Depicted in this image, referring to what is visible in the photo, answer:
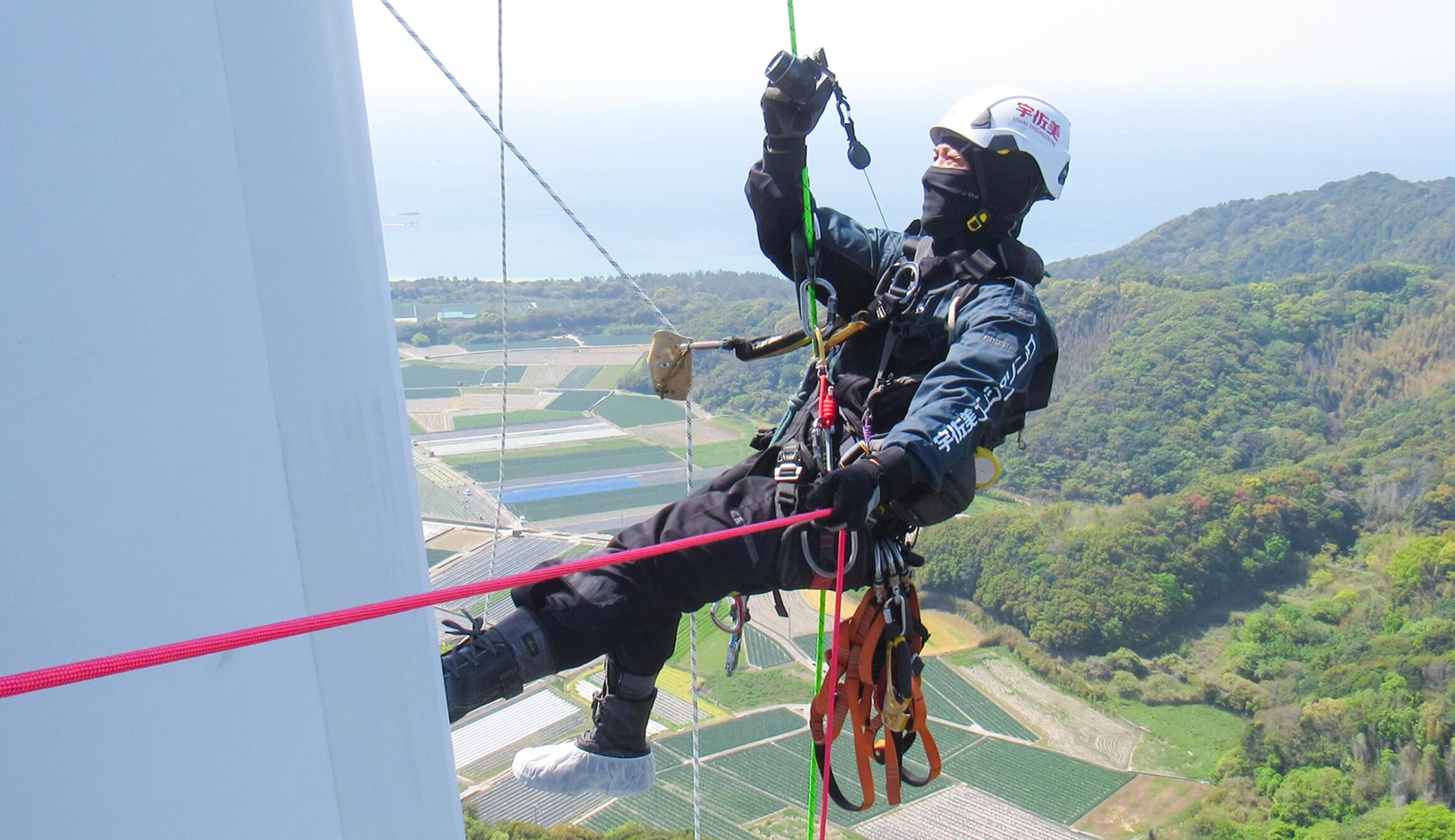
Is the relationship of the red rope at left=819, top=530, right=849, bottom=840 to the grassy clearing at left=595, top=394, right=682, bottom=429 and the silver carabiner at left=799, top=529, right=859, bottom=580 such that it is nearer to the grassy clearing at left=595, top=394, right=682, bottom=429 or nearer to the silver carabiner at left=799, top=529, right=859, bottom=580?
the silver carabiner at left=799, top=529, right=859, bottom=580

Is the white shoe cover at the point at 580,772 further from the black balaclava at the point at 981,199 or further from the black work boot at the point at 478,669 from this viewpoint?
the black balaclava at the point at 981,199

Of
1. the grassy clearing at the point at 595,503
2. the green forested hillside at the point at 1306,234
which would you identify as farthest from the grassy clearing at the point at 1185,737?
the green forested hillside at the point at 1306,234

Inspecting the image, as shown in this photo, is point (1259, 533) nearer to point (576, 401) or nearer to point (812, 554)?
point (576, 401)

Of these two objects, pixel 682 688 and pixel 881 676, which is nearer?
pixel 881 676

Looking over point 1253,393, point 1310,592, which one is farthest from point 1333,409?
point 1310,592

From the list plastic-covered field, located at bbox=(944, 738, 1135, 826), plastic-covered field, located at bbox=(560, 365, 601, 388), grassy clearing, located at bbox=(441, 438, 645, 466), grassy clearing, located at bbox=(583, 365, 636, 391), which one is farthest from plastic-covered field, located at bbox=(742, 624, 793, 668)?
plastic-covered field, located at bbox=(560, 365, 601, 388)

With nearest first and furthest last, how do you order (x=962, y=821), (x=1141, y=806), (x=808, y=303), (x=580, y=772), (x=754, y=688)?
1. (x=580, y=772)
2. (x=808, y=303)
3. (x=962, y=821)
4. (x=1141, y=806)
5. (x=754, y=688)

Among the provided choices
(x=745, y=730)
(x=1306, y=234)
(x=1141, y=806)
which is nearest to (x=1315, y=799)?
(x=1141, y=806)
